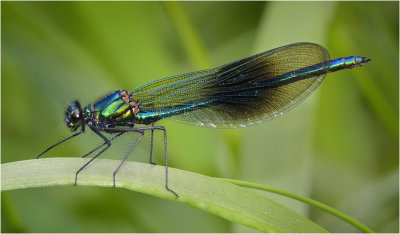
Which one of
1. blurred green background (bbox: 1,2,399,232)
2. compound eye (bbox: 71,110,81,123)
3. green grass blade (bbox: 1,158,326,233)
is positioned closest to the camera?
green grass blade (bbox: 1,158,326,233)

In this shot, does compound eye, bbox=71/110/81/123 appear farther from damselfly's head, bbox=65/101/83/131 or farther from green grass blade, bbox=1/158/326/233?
green grass blade, bbox=1/158/326/233

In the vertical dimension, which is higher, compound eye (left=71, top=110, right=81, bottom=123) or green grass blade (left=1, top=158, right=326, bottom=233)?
compound eye (left=71, top=110, right=81, bottom=123)

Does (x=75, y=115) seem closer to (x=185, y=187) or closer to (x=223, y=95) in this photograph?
(x=223, y=95)

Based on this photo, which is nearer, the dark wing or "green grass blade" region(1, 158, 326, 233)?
"green grass blade" region(1, 158, 326, 233)

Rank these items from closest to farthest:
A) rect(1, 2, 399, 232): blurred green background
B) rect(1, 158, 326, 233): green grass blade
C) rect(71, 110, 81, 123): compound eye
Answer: rect(1, 158, 326, 233): green grass blade < rect(71, 110, 81, 123): compound eye < rect(1, 2, 399, 232): blurred green background

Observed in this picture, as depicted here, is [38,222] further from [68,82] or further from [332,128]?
[332,128]

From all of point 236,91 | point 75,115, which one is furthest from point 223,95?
point 75,115

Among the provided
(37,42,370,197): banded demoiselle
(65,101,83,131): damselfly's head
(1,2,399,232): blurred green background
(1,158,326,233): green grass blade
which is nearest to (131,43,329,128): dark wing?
(37,42,370,197): banded demoiselle
